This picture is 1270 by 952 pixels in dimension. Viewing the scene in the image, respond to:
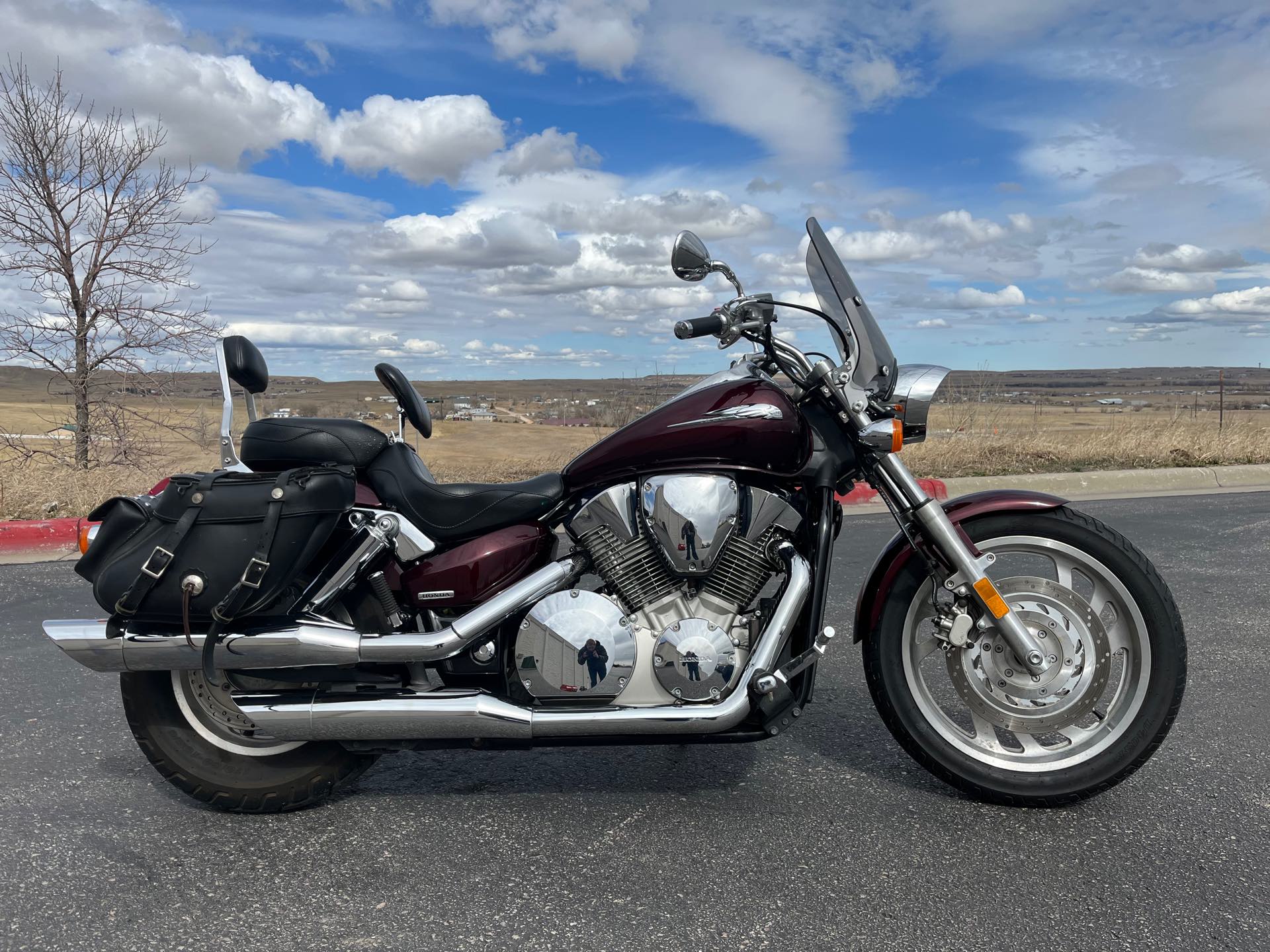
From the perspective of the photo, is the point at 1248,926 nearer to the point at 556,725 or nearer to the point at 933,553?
the point at 933,553

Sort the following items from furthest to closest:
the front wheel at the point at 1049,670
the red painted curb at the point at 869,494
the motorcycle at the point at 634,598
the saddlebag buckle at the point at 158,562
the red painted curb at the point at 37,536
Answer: the red painted curb at the point at 869,494 → the red painted curb at the point at 37,536 → the front wheel at the point at 1049,670 → the motorcycle at the point at 634,598 → the saddlebag buckle at the point at 158,562

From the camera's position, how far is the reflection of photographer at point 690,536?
8.36ft

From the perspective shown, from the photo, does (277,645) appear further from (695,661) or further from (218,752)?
(695,661)

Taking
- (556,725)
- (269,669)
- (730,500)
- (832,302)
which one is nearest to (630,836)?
(556,725)

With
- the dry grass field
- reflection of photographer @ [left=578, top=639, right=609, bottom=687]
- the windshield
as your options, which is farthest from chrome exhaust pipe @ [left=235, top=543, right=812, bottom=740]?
the dry grass field

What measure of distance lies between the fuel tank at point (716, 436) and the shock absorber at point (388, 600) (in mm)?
705

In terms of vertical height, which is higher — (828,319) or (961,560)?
(828,319)

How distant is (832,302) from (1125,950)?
72.1 inches

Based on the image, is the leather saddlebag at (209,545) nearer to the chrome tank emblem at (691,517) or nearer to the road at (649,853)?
the road at (649,853)

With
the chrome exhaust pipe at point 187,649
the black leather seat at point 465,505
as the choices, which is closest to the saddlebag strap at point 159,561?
the chrome exhaust pipe at point 187,649

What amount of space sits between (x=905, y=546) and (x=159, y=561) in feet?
6.88

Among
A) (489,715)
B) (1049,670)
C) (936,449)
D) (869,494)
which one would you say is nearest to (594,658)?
(489,715)

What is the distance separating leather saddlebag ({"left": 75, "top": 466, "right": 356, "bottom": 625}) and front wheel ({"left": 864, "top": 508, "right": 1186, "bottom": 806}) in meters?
1.69

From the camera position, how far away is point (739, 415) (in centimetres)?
254
